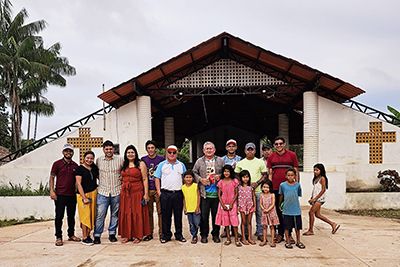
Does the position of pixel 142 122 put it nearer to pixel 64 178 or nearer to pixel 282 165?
pixel 64 178

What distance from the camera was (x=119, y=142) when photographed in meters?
10.0

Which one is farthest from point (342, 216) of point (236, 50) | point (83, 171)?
point (83, 171)

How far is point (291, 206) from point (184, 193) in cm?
148

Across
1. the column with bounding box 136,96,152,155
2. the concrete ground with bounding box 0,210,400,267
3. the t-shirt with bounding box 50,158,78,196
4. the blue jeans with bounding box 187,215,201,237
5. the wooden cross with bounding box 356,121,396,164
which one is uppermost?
the column with bounding box 136,96,152,155

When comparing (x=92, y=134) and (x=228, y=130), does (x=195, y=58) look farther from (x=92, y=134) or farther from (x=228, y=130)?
(x=228, y=130)

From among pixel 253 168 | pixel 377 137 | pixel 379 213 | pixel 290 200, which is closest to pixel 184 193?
pixel 253 168

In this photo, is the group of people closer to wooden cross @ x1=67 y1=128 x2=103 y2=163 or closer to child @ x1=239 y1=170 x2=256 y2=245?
child @ x1=239 y1=170 x2=256 y2=245

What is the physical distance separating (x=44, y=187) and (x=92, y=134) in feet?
6.09

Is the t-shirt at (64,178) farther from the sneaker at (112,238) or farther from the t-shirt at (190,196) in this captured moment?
the t-shirt at (190,196)

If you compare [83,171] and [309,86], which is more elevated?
[309,86]

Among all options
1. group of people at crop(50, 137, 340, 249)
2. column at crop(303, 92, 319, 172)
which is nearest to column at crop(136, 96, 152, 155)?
column at crop(303, 92, 319, 172)

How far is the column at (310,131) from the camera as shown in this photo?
958cm

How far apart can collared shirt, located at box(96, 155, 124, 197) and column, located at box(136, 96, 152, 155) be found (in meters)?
4.66

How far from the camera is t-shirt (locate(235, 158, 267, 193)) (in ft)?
17.2
